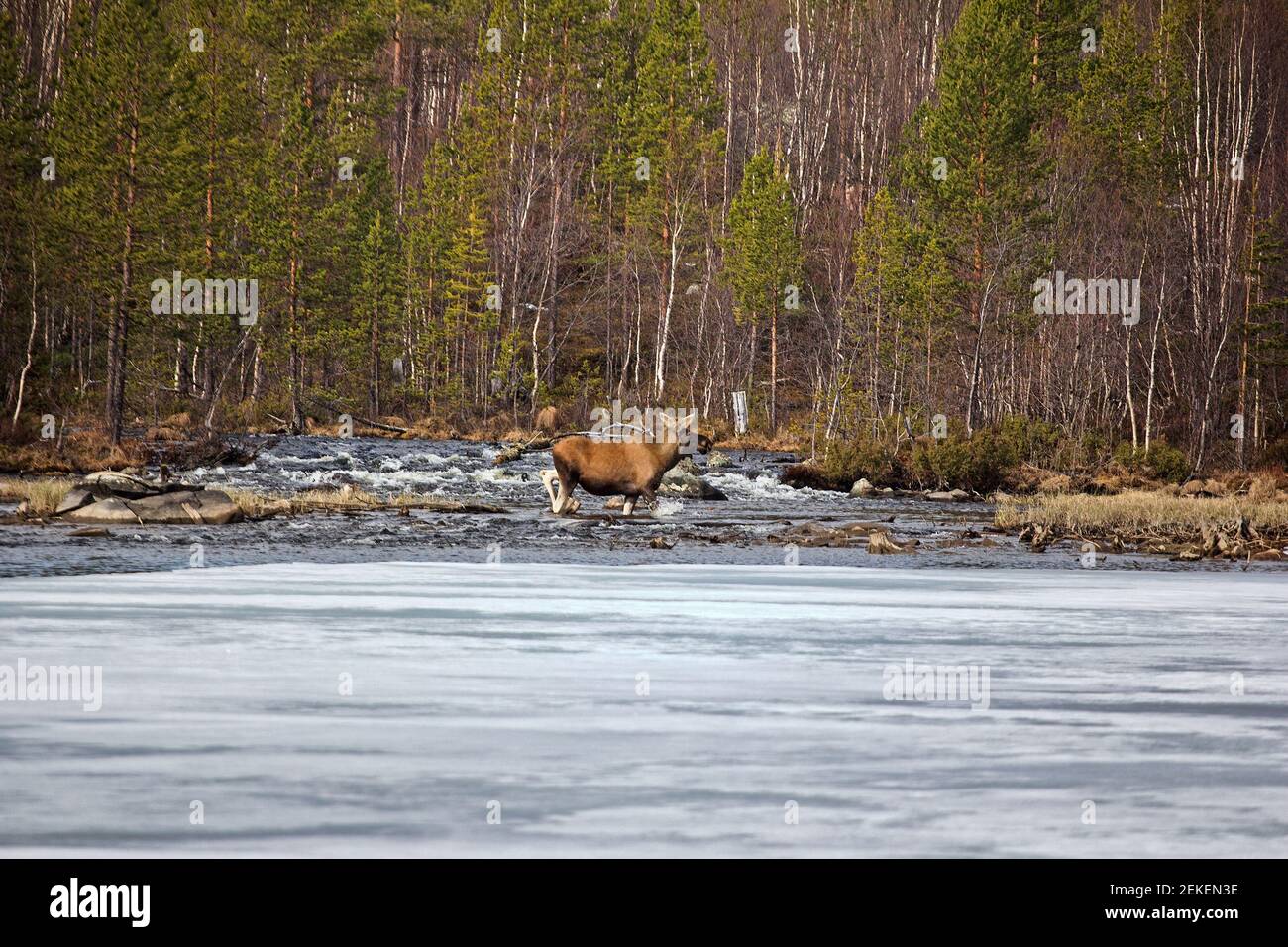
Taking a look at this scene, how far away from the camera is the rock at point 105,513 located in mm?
20578

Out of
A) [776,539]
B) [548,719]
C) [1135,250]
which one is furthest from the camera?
[1135,250]

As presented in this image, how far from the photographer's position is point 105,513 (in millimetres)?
20734

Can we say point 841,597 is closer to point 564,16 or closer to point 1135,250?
point 1135,250

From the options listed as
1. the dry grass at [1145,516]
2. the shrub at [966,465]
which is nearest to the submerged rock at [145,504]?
the dry grass at [1145,516]

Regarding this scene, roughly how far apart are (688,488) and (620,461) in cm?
709

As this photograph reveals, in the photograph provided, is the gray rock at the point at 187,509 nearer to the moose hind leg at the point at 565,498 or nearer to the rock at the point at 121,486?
the rock at the point at 121,486

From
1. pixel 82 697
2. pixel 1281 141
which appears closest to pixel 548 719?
pixel 82 697

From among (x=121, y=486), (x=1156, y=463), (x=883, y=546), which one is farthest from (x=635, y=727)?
(x=1156, y=463)

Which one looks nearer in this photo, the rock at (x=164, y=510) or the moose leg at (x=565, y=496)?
the rock at (x=164, y=510)

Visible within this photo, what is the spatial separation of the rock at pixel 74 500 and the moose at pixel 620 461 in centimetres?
672

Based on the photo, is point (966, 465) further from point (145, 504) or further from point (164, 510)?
point (145, 504)

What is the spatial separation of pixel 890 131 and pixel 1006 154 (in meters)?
29.5

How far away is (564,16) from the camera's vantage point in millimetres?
60281
